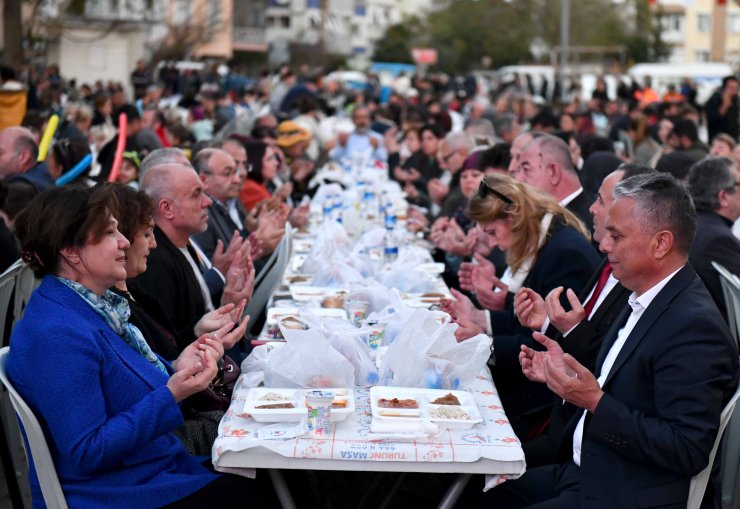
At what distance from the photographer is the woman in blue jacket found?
2953mm

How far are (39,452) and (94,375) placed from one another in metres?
0.28

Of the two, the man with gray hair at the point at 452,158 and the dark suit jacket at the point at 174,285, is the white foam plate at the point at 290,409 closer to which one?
the dark suit jacket at the point at 174,285

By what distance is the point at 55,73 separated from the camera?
24.5m

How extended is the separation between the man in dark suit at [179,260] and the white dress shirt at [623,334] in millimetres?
1783

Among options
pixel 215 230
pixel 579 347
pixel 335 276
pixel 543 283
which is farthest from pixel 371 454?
pixel 215 230

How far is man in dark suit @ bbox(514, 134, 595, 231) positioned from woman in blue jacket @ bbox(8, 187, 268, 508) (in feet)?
9.03

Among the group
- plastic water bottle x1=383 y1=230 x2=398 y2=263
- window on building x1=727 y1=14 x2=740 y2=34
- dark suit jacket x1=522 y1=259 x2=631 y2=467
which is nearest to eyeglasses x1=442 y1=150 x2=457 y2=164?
plastic water bottle x1=383 y1=230 x2=398 y2=263

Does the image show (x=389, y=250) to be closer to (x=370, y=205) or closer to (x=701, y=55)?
(x=370, y=205)

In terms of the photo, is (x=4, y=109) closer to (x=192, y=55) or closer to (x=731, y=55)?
(x=192, y=55)

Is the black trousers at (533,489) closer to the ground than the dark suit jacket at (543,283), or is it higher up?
closer to the ground

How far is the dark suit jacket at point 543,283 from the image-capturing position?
443 cm

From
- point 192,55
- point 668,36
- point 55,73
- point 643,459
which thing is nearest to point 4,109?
point 643,459

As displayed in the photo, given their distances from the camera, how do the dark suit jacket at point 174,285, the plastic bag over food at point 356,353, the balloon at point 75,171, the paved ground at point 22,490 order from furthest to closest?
the balloon at point 75,171
the paved ground at point 22,490
the dark suit jacket at point 174,285
the plastic bag over food at point 356,353

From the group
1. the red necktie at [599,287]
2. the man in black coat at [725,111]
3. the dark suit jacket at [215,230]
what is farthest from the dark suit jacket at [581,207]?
the man in black coat at [725,111]
